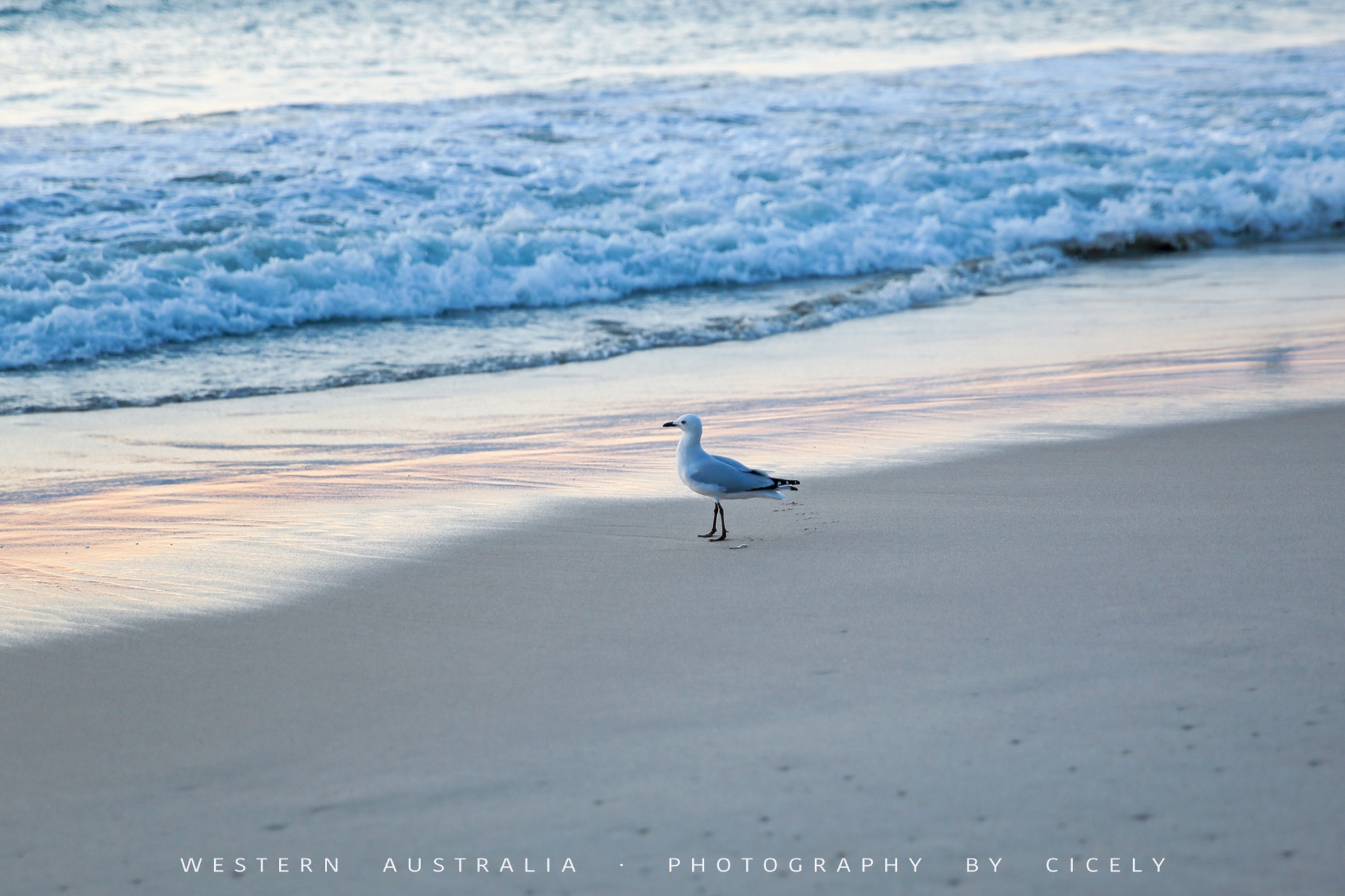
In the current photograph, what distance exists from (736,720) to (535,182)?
11342 mm

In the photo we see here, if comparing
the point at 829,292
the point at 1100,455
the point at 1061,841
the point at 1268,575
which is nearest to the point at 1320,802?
the point at 1061,841

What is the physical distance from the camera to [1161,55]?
25.1m

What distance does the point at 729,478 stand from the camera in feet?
15.4

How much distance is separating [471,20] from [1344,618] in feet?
81.2

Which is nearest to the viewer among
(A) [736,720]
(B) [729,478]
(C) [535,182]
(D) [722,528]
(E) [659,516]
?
(A) [736,720]

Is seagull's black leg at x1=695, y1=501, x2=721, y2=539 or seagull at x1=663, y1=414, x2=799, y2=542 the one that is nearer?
seagull at x1=663, y1=414, x2=799, y2=542

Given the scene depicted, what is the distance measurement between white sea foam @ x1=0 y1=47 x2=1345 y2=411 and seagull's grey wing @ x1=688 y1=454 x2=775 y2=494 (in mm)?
4271

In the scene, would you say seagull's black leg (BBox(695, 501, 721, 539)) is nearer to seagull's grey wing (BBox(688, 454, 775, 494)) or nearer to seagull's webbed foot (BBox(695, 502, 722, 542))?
seagull's webbed foot (BBox(695, 502, 722, 542))

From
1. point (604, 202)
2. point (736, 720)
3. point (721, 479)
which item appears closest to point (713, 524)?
point (721, 479)

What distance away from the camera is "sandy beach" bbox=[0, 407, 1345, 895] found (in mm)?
2609

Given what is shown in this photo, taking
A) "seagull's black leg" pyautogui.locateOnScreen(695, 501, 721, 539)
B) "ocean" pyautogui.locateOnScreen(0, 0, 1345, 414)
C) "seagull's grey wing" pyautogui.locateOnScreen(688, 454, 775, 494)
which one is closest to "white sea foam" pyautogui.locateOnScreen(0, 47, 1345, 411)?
"ocean" pyautogui.locateOnScreen(0, 0, 1345, 414)

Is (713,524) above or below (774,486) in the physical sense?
below

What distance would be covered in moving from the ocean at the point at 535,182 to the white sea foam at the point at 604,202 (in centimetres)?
5

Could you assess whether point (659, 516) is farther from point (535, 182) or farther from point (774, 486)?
point (535, 182)
